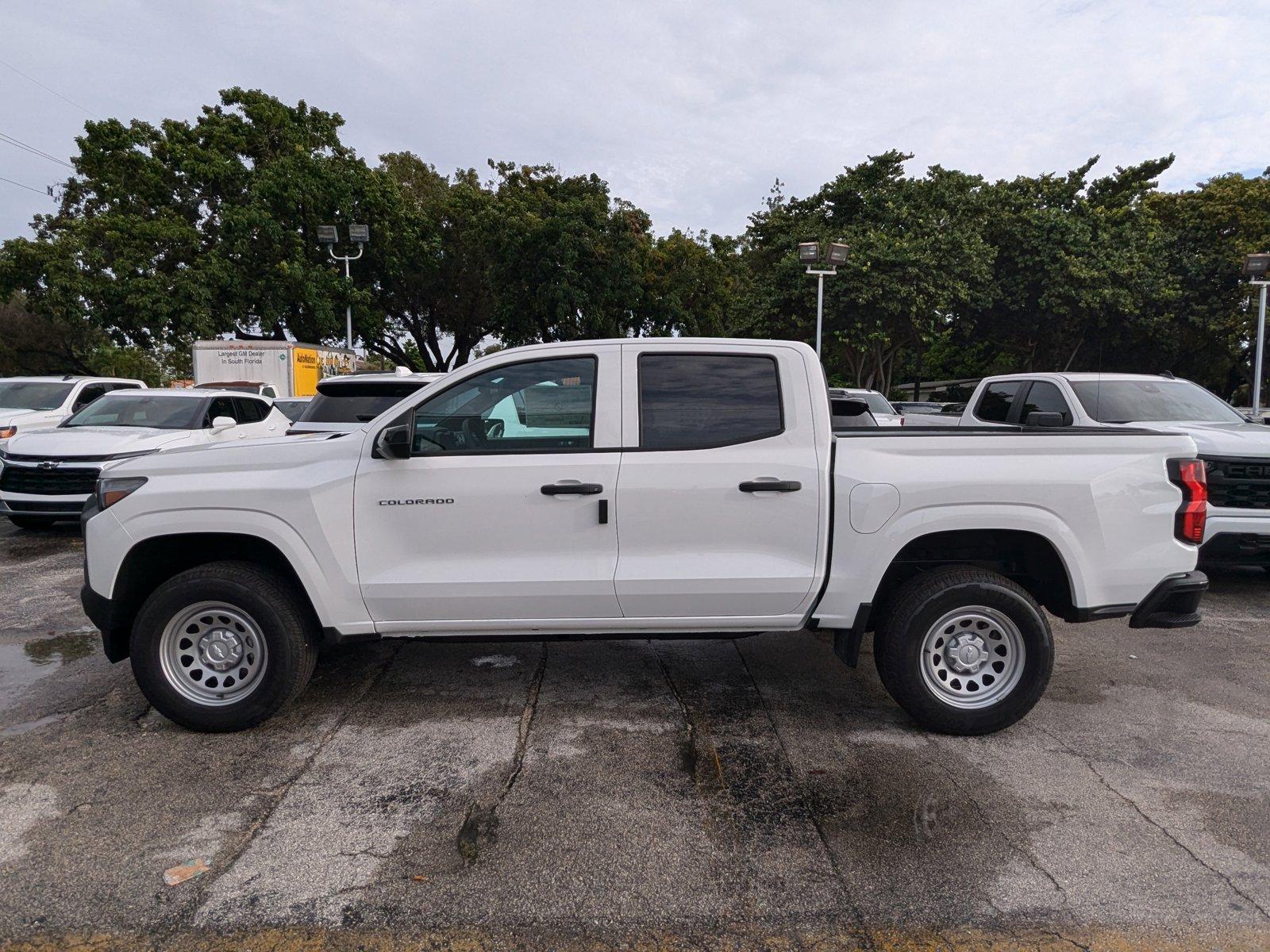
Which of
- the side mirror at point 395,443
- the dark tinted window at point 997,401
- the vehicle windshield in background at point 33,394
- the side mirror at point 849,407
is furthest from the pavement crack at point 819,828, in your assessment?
the vehicle windshield in background at point 33,394

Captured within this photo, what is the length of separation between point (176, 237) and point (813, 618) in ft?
89.1

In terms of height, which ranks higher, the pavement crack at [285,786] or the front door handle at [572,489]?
the front door handle at [572,489]

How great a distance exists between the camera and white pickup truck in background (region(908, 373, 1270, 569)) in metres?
6.15

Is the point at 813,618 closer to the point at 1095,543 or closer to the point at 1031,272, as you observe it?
the point at 1095,543

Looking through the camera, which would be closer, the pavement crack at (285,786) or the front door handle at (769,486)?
the pavement crack at (285,786)

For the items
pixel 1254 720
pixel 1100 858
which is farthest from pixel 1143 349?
pixel 1100 858

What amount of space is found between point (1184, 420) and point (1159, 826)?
18.3 ft

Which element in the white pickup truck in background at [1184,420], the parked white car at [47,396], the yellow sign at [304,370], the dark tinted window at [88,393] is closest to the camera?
the white pickup truck in background at [1184,420]

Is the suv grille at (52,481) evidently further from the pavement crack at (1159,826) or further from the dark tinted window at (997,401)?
the dark tinted window at (997,401)

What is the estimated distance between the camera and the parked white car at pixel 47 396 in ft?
37.7

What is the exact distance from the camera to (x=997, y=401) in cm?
894

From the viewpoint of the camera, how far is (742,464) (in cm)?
378

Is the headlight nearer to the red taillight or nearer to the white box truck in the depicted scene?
the red taillight

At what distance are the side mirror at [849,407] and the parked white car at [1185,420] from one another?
3.35ft
